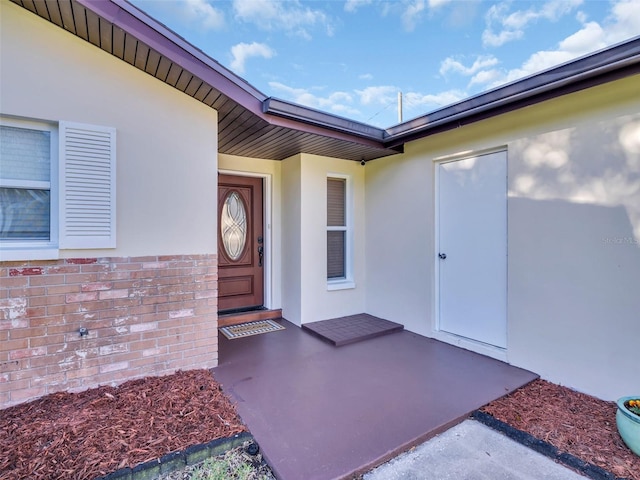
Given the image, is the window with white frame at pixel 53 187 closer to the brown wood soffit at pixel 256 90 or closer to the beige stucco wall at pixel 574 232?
the brown wood soffit at pixel 256 90

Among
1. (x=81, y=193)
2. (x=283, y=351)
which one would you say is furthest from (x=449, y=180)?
(x=81, y=193)

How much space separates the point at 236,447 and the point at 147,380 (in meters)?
1.31

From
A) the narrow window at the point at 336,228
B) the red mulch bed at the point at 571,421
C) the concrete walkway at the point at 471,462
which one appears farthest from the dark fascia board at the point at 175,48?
the red mulch bed at the point at 571,421

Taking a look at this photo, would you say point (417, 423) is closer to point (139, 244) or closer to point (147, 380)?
point (147, 380)

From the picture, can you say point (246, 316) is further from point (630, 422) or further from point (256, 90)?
point (630, 422)

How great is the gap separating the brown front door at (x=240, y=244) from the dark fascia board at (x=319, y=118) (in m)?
1.97

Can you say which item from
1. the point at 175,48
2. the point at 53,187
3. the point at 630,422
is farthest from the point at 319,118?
the point at 630,422

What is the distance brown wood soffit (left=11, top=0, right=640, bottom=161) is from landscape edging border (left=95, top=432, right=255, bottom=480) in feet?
9.57

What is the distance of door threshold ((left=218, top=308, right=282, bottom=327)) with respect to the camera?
4.77 m

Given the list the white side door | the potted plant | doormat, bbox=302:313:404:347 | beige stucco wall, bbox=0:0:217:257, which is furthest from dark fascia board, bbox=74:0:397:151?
the potted plant

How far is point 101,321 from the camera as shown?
275cm

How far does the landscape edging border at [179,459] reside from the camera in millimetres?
1811

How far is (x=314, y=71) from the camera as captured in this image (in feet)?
27.7

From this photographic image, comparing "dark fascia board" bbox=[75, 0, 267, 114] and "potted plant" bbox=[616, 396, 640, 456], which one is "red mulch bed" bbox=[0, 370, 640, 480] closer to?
"potted plant" bbox=[616, 396, 640, 456]
